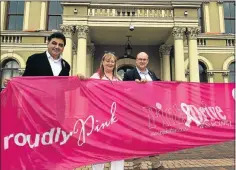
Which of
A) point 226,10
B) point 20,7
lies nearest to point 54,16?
point 20,7

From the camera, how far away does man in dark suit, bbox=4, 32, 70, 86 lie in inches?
152

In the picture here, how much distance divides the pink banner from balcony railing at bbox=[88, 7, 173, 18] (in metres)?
9.80

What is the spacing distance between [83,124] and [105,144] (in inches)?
17.8

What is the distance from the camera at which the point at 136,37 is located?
15.2m

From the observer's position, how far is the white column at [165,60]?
16.1 meters

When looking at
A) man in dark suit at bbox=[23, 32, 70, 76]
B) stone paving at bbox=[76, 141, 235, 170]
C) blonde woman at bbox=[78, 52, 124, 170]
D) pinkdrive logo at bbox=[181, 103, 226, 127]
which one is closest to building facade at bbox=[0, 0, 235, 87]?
stone paving at bbox=[76, 141, 235, 170]

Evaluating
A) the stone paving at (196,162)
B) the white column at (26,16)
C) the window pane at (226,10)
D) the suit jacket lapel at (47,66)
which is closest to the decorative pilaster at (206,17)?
the window pane at (226,10)

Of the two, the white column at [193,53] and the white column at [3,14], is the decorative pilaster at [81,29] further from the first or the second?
the white column at [3,14]

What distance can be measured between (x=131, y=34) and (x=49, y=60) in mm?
11252

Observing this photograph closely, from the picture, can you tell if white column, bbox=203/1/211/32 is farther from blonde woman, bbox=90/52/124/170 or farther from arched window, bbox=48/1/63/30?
blonde woman, bbox=90/52/124/170

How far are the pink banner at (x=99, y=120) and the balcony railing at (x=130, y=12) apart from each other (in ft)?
32.2

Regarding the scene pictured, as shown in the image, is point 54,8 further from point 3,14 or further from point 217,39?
point 217,39

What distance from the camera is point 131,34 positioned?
14742mm

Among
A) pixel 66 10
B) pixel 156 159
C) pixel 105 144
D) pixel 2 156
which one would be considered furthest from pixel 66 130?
pixel 66 10
